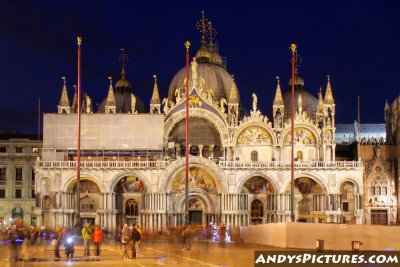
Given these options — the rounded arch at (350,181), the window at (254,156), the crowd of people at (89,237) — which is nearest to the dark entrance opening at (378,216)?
the rounded arch at (350,181)

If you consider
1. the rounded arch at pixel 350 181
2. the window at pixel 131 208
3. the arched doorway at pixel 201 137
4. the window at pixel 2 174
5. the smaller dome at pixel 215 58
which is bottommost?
the window at pixel 131 208

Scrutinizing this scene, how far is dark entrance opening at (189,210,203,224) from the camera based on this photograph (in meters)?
89.9

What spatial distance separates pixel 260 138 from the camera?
9150 centimetres

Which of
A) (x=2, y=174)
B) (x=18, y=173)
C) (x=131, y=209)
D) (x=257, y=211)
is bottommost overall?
(x=257, y=211)

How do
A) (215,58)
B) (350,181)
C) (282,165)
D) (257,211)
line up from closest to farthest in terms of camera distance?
(282,165) → (350,181) → (257,211) → (215,58)

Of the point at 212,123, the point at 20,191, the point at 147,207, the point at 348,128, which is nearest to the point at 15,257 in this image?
the point at 147,207

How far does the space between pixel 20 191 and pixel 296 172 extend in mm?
40485

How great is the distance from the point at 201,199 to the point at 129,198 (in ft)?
24.9

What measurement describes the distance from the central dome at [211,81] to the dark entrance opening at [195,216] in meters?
15.0

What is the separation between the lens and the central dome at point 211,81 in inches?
3937

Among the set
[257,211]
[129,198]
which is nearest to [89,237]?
[129,198]

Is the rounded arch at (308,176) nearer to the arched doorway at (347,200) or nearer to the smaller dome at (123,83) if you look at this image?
the arched doorway at (347,200)

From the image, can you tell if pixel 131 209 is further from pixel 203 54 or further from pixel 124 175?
pixel 203 54

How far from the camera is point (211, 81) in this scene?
100750mm
